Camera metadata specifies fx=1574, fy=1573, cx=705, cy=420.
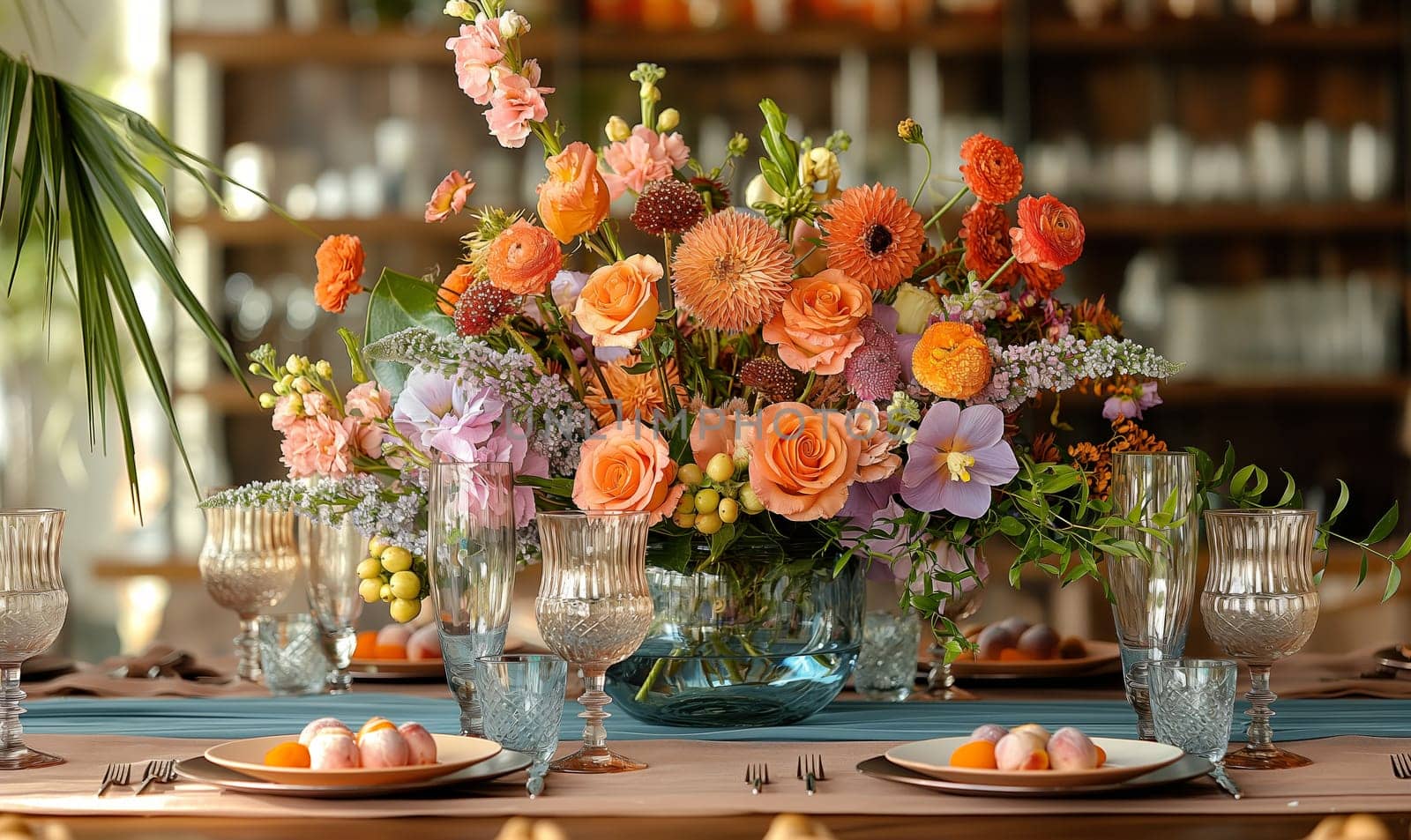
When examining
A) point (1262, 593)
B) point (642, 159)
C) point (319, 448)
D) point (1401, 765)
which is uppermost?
point (642, 159)

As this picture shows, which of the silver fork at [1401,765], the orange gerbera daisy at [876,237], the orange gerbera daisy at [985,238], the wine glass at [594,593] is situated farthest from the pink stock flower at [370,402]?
the silver fork at [1401,765]

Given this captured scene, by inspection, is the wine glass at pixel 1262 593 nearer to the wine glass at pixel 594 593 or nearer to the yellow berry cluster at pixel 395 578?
the wine glass at pixel 594 593

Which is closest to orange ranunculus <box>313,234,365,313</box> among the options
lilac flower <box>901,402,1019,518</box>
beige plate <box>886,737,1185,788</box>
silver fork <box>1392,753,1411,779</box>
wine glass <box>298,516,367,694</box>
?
wine glass <box>298,516,367,694</box>

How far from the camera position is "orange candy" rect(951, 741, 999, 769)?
100cm

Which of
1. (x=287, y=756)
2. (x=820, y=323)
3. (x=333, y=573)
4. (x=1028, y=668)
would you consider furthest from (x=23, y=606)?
(x=1028, y=668)

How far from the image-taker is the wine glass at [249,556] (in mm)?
1578

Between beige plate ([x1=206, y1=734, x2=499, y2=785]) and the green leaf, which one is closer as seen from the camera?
beige plate ([x1=206, y1=734, x2=499, y2=785])

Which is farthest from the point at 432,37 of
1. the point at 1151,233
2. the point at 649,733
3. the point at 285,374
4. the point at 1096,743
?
the point at 1096,743

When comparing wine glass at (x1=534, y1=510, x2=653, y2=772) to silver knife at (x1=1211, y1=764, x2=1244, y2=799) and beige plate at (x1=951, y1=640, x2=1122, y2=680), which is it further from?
beige plate at (x1=951, y1=640, x2=1122, y2=680)

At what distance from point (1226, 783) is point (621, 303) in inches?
20.7

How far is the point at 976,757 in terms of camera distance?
1.00m

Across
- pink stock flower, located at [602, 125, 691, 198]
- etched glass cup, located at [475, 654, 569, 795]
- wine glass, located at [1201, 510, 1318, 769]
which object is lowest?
etched glass cup, located at [475, 654, 569, 795]

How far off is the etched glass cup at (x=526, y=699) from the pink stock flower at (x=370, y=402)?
0.96ft

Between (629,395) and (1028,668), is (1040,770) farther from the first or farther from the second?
(1028,668)
